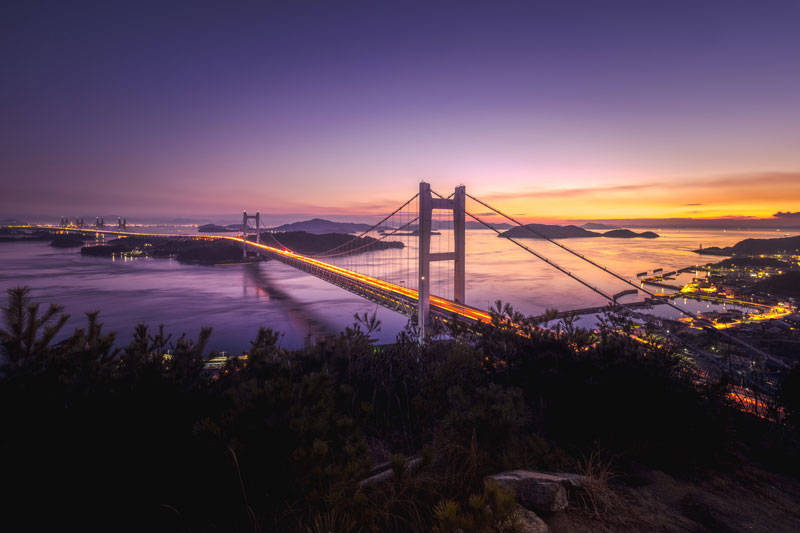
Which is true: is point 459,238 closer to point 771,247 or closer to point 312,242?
point 771,247

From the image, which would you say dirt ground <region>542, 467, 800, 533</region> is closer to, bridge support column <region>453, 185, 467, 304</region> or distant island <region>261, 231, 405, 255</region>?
bridge support column <region>453, 185, 467, 304</region>

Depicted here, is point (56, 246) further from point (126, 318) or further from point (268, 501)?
point (268, 501)

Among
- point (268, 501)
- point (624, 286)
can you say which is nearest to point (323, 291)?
point (624, 286)

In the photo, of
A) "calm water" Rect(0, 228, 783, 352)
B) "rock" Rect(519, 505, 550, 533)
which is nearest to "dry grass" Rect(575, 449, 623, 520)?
"rock" Rect(519, 505, 550, 533)

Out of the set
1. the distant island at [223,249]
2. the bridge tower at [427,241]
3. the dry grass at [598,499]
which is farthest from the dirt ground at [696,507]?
the distant island at [223,249]

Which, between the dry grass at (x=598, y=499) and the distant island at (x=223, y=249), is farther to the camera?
the distant island at (x=223, y=249)

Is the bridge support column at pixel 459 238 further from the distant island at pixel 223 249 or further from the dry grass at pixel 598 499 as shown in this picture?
the distant island at pixel 223 249

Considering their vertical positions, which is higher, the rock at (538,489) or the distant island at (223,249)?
the distant island at (223,249)
